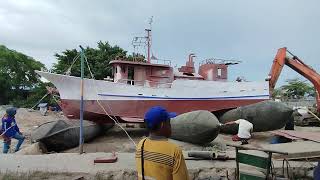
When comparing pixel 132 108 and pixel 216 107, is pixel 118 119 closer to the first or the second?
pixel 132 108

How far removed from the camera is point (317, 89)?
61.1ft

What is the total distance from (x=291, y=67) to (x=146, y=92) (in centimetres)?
678

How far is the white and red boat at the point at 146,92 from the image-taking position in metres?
16.1

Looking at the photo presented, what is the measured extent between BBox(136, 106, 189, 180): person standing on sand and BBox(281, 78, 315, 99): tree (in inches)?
1902

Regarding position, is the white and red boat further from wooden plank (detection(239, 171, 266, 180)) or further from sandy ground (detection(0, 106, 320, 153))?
wooden plank (detection(239, 171, 266, 180))

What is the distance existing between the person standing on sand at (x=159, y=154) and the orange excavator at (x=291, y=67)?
15394mm

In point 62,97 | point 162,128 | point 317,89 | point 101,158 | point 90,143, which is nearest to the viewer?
point 162,128

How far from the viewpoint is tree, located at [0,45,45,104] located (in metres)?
51.3

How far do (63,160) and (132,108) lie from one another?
26.7 feet

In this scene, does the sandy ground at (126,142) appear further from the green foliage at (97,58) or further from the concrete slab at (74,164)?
the green foliage at (97,58)

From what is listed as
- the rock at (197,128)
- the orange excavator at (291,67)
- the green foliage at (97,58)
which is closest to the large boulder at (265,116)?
the orange excavator at (291,67)

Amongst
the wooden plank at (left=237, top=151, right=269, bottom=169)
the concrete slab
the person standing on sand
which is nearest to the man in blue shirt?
the concrete slab

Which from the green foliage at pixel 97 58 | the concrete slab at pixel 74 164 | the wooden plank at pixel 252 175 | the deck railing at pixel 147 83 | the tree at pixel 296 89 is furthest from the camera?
the tree at pixel 296 89

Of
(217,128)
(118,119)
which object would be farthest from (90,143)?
(217,128)
